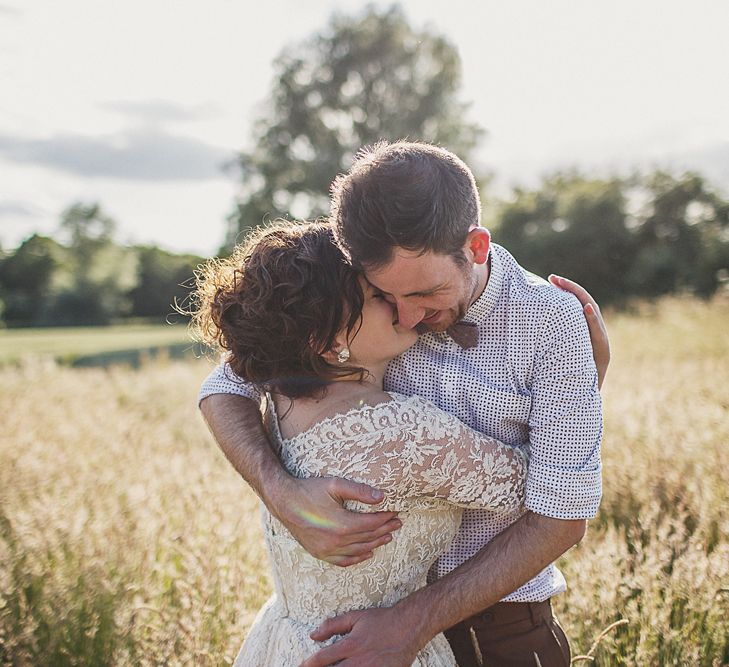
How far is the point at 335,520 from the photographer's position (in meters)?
1.74

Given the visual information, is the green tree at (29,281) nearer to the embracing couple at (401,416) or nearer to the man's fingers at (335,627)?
the embracing couple at (401,416)

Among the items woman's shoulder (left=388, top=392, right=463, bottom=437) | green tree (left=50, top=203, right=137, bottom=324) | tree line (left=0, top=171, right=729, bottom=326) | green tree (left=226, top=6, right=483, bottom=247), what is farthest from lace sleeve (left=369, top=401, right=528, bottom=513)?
green tree (left=50, top=203, right=137, bottom=324)

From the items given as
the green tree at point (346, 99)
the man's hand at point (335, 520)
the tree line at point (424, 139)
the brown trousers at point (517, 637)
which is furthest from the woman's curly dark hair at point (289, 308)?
the green tree at point (346, 99)

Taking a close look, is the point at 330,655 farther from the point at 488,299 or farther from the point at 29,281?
the point at 29,281

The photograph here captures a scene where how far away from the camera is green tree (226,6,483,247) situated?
29.3 m

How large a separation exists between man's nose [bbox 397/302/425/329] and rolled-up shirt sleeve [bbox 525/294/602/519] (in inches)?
13.9

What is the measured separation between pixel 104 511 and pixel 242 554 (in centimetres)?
112

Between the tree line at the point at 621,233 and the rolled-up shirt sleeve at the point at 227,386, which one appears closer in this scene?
the rolled-up shirt sleeve at the point at 227,386

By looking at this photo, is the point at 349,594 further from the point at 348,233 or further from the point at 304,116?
the point at 304,116

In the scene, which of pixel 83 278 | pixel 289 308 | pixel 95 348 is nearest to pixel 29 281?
pixel 83 278

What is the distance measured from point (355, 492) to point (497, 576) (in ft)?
1.56

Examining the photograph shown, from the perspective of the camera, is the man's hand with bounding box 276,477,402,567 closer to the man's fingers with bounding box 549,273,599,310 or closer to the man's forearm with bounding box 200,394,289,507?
the man's forearm with bounding box 200,394,289,507

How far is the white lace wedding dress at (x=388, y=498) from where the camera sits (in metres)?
1.76

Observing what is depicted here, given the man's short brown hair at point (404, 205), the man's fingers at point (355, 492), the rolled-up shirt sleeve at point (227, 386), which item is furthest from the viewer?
the rolled-up shirt sleeve at point (227, 386)
